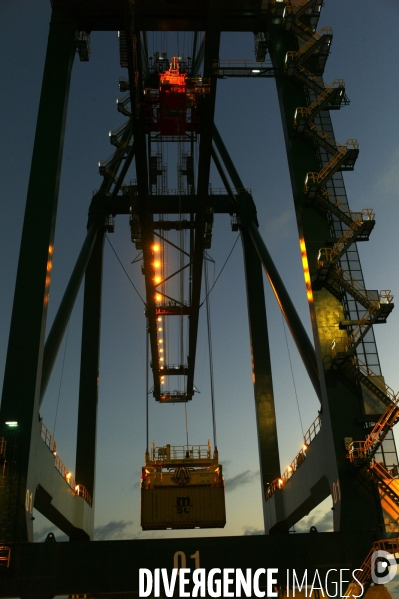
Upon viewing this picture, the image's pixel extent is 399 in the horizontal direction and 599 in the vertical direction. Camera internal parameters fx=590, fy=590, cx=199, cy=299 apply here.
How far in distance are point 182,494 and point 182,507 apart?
2.01 ft

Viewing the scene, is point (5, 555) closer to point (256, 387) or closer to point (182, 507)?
point (182, 507)

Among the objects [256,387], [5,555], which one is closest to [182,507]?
[5,555]

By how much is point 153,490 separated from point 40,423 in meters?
6.55

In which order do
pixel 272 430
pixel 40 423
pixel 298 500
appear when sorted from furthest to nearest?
1. pixel 272 430
2. pixel 298 500
3. pixel 40 423

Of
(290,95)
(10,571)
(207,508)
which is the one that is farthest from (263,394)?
(10,571)

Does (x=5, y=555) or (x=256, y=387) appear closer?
(x=5, y=555)

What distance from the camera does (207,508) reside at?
2711 centimetres

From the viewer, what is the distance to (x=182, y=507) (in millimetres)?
26969

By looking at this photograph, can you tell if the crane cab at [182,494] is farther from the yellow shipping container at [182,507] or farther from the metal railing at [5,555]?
the metal railing at [5,555]

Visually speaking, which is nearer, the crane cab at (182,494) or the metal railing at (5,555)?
the metal railing at (5,555)

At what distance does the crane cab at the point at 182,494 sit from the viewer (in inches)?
1054

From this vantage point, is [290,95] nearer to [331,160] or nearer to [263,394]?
[331,160]

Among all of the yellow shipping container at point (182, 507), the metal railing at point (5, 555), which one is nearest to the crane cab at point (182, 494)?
the yellow shipping container at point (182, 507)

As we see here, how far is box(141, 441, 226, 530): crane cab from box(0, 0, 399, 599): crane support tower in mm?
151
